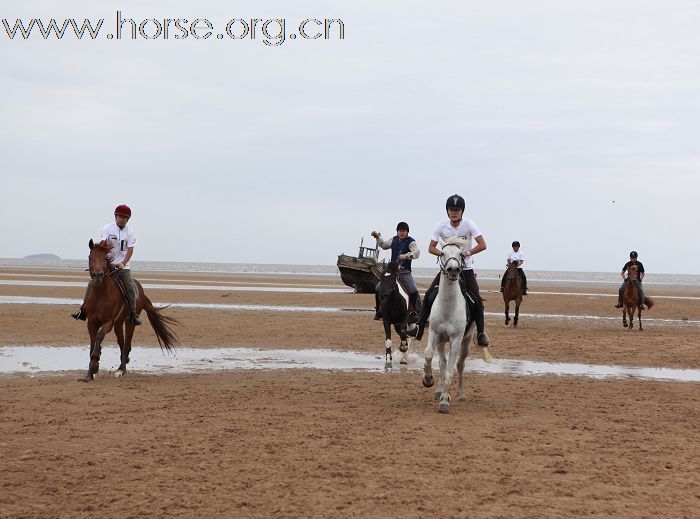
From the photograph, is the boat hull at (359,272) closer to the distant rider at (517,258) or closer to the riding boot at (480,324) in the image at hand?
the distant rider at (517,258)

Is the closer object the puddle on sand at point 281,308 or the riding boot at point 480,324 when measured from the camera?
the riding boot at point 480,324

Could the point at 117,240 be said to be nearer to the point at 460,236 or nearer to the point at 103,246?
the point at 103,246

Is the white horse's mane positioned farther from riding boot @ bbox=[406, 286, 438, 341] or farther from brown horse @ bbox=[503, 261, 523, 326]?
brown horse @ bbox=[503, 261, 523, 326]

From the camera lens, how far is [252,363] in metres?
13.3

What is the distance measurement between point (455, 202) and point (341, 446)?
12.5 ft

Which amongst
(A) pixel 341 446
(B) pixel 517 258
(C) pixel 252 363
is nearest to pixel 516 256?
(B) pixel 517 258

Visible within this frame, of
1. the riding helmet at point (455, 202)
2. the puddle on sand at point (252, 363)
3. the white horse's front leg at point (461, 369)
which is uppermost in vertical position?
the riding helmet at point (455, 202)

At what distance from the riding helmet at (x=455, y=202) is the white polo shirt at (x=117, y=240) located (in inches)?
205

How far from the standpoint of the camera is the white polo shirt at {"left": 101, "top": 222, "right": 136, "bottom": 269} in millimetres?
11555

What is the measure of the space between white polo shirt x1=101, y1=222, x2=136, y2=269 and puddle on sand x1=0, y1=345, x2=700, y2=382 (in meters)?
1.92

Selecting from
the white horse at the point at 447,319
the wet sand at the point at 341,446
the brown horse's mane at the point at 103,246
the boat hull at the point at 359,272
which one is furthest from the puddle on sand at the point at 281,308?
the white horse at the point at 447,319

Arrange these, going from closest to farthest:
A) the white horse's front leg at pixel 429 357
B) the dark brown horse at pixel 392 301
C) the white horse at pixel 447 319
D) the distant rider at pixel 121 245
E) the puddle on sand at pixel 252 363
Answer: the white horse at pixel 447 319, the white horse's front leg at pixel 429 357, the distant rider at pixel 121 245, the puddle on sand at pixel 252 363, the dark brown horse at pixel 392 301

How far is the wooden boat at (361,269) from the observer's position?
136 ft

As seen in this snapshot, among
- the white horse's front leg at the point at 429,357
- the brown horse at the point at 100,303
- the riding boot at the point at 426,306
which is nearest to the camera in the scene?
the white horse's front leg at the point at 429,357
